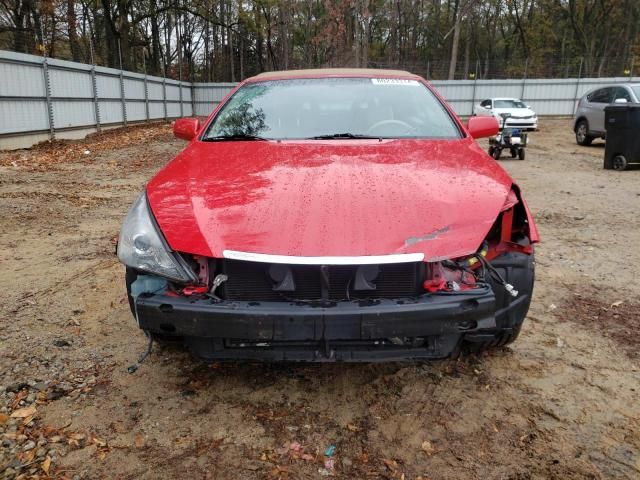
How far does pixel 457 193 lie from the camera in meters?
2.13

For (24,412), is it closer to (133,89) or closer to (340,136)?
(340,136)

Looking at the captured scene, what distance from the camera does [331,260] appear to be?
1.77m

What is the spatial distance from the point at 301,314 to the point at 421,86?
7.74 feet

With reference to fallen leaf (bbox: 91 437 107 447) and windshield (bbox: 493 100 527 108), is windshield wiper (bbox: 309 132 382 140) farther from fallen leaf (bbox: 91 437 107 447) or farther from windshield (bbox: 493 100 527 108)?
windshield (bbox: 493 100 527 108)

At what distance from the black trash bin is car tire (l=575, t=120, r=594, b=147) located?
4.47 meters

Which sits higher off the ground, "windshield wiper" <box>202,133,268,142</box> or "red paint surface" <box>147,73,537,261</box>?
"windshield wiper" <box>202,133,268,142</box>

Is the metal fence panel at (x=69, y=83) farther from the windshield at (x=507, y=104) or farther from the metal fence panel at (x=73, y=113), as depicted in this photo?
the windshield at (x=507, y=104)

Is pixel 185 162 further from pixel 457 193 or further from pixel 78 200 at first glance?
pixel 78 200

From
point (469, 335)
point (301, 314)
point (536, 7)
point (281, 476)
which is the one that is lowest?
point (281, 476)

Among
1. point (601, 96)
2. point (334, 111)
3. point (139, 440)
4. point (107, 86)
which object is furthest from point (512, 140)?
point (107, 86)

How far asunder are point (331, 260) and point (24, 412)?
4.81ft

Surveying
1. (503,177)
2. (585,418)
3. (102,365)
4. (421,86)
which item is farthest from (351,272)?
(421,86)

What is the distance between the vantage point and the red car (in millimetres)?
1781

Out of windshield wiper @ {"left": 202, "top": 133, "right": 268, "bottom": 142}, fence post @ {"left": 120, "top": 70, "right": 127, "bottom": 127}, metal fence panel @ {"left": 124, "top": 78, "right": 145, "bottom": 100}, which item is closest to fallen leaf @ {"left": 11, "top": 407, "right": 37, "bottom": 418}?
windshield wiper @ {"left": 202, "top": 133, "right": 268, "bottom": 142}
